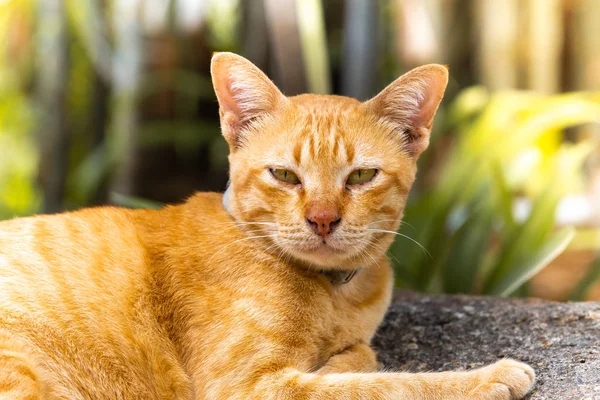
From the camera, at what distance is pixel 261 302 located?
220 centimetres

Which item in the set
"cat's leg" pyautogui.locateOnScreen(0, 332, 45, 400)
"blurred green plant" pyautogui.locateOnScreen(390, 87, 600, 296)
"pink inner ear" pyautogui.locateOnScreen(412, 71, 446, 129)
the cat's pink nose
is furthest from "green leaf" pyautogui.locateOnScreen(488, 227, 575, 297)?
"cat's leg" pyautogui.locateOnScreen(0, 332, 45, 400)

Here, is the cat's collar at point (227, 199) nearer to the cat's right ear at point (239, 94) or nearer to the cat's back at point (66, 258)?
the cat's right ear at point (239, 94)

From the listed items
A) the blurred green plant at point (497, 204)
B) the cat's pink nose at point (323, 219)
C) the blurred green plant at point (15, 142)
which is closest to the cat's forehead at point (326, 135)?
the cat's pink nose at point (323, 219)

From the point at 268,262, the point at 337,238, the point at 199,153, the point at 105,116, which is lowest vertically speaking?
the point at 199,153

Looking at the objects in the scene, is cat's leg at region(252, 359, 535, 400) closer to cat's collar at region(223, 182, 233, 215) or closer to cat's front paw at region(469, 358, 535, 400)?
cat's front paw at region(469, 358, 535, 400)

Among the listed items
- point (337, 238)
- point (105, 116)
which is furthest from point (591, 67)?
point (337, 238)

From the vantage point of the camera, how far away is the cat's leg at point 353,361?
2227 millimetres

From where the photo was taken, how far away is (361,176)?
7.58ft

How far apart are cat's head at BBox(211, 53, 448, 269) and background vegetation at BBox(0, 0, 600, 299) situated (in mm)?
799

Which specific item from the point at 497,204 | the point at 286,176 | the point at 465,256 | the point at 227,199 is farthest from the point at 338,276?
the point at 497,204

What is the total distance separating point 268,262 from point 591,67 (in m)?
4.97

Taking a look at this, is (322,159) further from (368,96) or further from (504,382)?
(368,96)

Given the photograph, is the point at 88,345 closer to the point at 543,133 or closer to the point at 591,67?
the point at 543,133

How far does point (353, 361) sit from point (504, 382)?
491 millimetres
